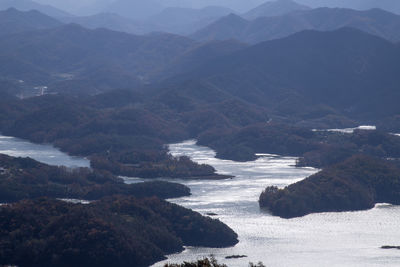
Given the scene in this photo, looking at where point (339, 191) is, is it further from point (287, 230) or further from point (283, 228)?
point (287, 230)

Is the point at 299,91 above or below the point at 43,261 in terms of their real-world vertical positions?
above

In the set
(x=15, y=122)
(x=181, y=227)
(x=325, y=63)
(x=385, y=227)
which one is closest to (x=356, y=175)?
(x=385, y=227)

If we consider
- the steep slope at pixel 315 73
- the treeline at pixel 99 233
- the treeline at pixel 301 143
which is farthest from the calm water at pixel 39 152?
the steep slope at pixel 315 73

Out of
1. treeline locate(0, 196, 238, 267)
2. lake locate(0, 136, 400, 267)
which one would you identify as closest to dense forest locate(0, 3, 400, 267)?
treeline locate(0, 196, 238, 267)

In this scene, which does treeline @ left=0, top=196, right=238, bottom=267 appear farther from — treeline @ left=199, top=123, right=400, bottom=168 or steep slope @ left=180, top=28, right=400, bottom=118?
steep slope @ left=180, top=28, right=400, bottom=118

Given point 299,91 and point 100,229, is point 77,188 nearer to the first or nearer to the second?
point 100,229

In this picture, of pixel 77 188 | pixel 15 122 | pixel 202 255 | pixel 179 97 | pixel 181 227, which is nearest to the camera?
pixel 202 255

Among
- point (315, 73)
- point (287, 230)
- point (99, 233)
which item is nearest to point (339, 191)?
point (287, 230)
